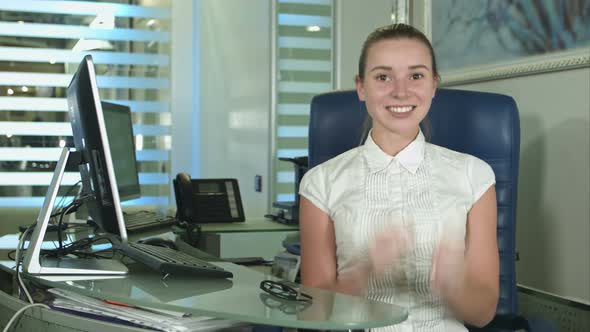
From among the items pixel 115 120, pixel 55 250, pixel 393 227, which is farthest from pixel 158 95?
pixel 393 227

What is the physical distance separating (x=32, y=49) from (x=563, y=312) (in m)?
3.77

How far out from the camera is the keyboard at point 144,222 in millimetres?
2479

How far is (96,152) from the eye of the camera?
1.56 m

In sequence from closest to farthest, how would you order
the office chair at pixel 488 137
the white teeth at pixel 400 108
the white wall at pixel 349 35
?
the white teeth at pixel 400 108, the office chair at pixel 488 137, the white wall at pixel 349 35

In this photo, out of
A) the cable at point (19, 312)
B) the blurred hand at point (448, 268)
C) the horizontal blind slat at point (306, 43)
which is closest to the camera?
the cable at point (19, 312)

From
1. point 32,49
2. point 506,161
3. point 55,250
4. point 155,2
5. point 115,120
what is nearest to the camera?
point 55,250

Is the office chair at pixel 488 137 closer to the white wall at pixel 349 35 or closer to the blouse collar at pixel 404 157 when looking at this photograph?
the blouse collar at pixel 404 157

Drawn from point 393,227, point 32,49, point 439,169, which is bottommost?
point 393,227

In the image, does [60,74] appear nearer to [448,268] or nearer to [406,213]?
[406,213]

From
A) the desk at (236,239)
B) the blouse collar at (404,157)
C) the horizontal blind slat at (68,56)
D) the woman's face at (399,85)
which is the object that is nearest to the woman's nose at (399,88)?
the woman's face at (399,85)

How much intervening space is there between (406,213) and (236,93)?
119 inches

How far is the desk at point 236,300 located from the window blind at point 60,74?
310 centimetres

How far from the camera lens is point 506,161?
1921mm

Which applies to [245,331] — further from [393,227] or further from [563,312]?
[563,312]
